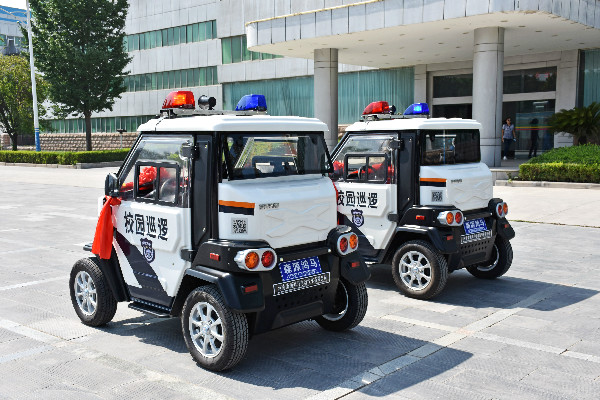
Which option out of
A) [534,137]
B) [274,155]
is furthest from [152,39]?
[274,155]

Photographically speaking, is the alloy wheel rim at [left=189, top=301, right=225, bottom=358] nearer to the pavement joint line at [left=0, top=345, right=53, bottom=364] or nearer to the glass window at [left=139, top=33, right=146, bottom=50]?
the pavement joint line at [left=0, top=345, right=53, bottom=364]

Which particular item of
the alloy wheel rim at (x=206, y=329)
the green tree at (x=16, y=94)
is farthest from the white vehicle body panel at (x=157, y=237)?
the green tree at (x=16, y=94)

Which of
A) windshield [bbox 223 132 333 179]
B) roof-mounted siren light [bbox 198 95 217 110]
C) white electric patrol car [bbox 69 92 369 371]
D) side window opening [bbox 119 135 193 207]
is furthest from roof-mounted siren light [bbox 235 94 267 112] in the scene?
side window opening [bbox 119 135 193 207]

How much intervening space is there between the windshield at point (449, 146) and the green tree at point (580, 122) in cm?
1772

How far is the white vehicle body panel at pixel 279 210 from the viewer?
4.74 metres

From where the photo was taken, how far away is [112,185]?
5574 millimetres

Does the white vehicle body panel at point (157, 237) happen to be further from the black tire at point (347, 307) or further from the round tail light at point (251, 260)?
the black tire at point (347, 307)

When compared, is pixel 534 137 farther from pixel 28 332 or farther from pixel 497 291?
pixel 28 332

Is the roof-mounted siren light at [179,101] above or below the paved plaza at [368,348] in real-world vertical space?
above

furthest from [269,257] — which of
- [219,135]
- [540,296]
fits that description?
[540,296]

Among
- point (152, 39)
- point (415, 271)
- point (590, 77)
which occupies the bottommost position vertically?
point (415, 271)

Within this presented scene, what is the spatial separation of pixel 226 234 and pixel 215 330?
0.75 metres

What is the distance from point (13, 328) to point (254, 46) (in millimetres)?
21843

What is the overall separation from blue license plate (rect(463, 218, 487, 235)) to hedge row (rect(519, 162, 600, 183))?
12138 mm
